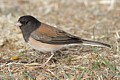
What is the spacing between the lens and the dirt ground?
13.8 ft

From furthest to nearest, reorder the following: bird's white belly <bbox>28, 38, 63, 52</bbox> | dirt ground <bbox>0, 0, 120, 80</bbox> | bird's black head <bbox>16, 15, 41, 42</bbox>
Answer: bird's black head <bbox>16, 15, 41, 42</bbox>, bird's white belly <bbox>28, 38, 63, 52</bbox>, dirt ground <bbox>0, 0, 120, 80</bbox>

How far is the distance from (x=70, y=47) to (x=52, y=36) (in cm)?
58

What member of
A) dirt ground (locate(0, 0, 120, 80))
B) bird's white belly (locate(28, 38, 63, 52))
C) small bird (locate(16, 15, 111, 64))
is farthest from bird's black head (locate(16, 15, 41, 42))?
dirt ground (locate(0, 0, 120, 80))

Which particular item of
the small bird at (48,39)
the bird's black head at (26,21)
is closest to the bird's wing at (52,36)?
the small bird at (48,39)

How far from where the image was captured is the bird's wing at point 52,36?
4699mm

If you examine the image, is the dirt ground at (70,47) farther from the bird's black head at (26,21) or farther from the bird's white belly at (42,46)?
the bird's black head at (26,21)

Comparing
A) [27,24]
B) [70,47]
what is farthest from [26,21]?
[70,47]

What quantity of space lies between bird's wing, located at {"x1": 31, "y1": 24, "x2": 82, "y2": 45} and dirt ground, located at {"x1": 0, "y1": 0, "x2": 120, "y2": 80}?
241mm

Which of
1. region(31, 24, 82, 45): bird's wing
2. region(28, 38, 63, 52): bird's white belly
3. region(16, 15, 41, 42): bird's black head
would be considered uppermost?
region(16, 15, 41, 42): bird's black head

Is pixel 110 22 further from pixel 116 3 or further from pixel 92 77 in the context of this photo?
pixel 92 77

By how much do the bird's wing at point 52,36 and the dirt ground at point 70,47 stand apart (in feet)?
0.79

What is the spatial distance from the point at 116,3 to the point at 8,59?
11.6 ft

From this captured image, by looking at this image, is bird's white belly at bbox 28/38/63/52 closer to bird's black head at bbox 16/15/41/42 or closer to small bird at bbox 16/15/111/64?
small bird at bbox 16/15/111/64

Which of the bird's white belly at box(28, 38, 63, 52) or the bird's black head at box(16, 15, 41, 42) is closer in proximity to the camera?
the bird's white belly at box(28, 38, 63, 52)
